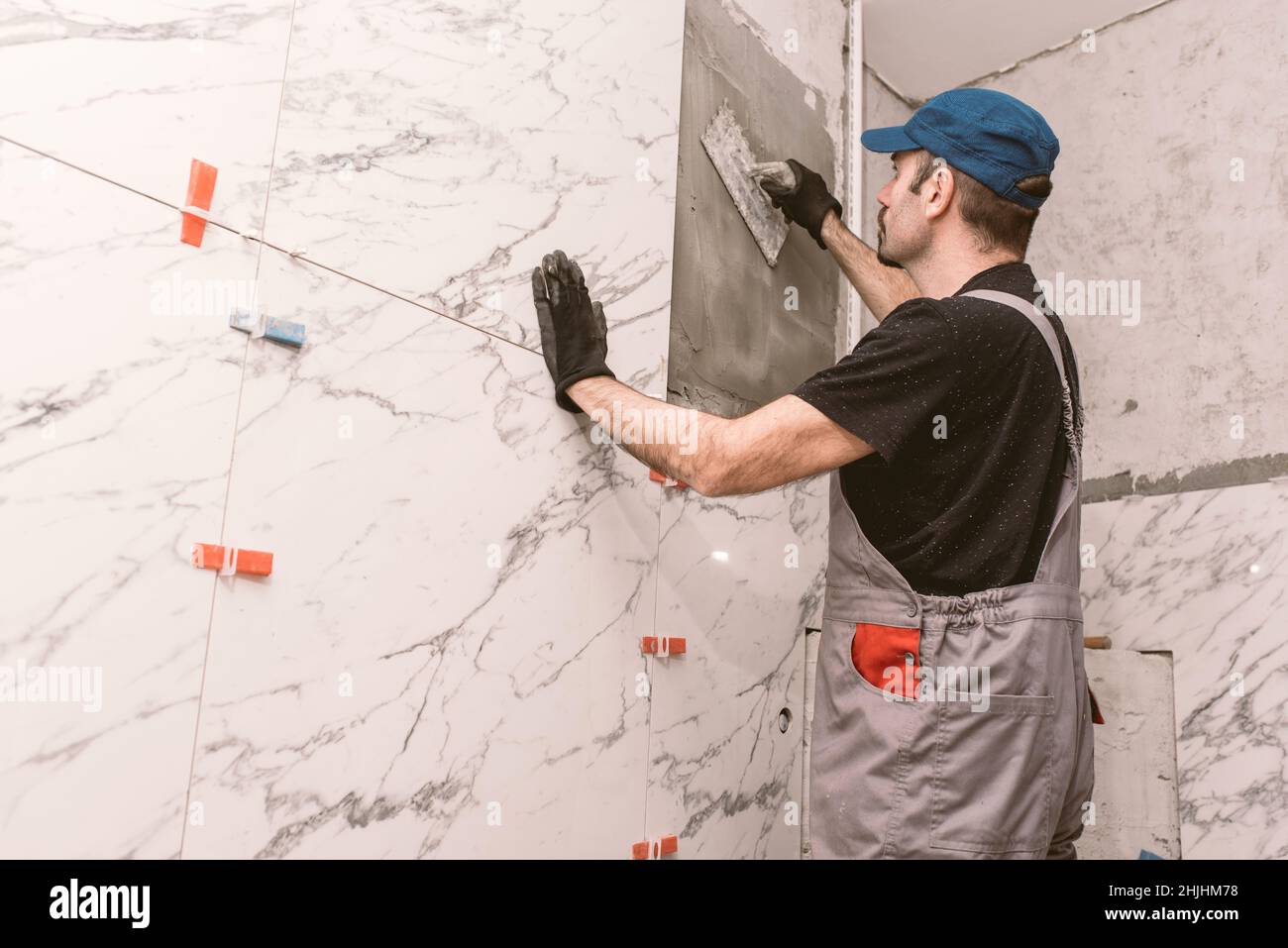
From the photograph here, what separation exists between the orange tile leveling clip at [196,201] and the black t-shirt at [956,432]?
0.78 metres

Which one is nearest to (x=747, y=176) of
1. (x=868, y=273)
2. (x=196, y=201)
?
(x=868, y=273)

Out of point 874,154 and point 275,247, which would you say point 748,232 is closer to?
point 874,154

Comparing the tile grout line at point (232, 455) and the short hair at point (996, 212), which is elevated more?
the short hair at point (996, 212)

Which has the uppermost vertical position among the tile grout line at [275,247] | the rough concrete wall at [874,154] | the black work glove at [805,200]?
the rough concrete wall at [874,154]

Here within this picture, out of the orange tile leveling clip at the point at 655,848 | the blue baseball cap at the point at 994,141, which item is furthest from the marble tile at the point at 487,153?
the orange tile leveling clip at the point at 655,848

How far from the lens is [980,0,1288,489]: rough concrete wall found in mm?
2328

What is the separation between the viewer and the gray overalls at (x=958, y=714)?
4.29 feet

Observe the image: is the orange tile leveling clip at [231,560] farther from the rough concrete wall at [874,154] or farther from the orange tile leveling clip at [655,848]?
the rough concrete wall at [874,154]

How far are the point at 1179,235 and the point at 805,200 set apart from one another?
1051 millimetres

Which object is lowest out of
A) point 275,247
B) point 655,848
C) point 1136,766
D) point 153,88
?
point 655,848

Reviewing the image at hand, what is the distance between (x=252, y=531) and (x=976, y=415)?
0.97 metres

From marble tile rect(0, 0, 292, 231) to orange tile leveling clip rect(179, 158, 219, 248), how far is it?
Result: 1cm

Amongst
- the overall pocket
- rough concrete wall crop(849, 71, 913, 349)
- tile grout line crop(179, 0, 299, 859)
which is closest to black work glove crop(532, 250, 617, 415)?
tile grout line crop(179, 0, 299, 859)

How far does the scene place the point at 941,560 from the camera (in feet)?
4.54
